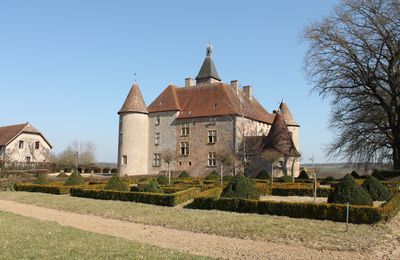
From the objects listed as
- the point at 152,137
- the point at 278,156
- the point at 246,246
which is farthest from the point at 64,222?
the point at 152,137

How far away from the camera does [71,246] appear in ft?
26.3

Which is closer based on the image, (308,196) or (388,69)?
(308,196)

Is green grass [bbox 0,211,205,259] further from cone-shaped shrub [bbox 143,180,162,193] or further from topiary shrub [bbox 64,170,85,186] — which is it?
topiary shrub [bbox 64,170,85,186]

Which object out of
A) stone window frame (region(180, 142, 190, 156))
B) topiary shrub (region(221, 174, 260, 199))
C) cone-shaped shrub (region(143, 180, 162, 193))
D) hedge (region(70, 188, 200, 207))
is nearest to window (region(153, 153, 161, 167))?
stone window frame (region(180, 142, 190, 156))

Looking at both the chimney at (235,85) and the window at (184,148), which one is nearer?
the window at (184,148)

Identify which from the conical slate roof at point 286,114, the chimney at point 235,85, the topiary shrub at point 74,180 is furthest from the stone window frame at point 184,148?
the topiary shrub at point 74,180

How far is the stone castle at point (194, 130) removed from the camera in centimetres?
3491

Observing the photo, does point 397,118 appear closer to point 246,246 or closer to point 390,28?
point 390,28

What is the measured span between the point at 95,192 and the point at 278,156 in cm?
1558

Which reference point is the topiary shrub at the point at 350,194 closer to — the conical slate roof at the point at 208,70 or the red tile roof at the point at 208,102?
the red tile roof at the point at 208,102

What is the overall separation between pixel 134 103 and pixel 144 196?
2361cm

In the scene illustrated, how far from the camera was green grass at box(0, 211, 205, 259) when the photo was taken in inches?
282

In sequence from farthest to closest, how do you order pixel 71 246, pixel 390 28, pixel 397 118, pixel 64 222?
pixel 397 118, pixel 390 28, pixel 64 222, pixel 71 246

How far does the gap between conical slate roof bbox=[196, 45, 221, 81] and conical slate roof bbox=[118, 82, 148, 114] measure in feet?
35.8
